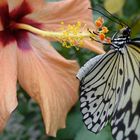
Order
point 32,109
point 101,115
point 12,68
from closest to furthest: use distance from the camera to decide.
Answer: point 12,68, point 101,115, point 32,109

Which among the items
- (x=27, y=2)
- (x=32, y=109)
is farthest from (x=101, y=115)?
(x=32, y=109)

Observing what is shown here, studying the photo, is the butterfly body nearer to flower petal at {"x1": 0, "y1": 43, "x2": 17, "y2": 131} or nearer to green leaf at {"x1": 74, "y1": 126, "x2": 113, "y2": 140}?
green leaf at {"x1": 74, "y1": 126, "x2": 113, "y2": 140}

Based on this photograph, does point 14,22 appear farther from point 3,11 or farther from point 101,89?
point 101,89

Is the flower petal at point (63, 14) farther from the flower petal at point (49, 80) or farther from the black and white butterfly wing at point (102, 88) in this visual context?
the black and white butterfly wing at point (102, 88)

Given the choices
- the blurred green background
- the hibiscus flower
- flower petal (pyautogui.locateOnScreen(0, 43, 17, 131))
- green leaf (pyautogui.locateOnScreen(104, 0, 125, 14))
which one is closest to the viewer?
flower petal (pyautogui.locateOnScreen(0, 43, 17, 131))

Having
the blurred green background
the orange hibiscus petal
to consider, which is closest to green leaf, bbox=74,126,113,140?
the blurred green background

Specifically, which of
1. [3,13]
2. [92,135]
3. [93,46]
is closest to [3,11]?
[3,13]

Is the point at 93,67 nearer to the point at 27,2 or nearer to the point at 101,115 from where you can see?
the point at 101,115
